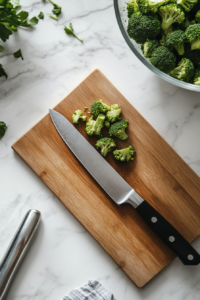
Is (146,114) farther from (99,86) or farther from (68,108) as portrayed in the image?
(68,108)

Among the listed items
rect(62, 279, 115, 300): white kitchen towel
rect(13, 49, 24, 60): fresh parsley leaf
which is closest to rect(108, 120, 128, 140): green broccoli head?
rect(13, 49, 24, 60): fresh parsley leaf

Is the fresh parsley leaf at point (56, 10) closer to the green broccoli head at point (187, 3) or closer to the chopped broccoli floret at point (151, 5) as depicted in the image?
the chopped broccoli floret at point (151, 5)

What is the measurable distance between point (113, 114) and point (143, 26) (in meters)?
0.44

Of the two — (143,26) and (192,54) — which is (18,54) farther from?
(192,54)

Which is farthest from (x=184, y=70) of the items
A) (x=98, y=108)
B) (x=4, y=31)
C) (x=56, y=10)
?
(x=4, y=31)

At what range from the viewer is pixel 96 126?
1.38m

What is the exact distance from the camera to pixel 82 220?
1.39 metres

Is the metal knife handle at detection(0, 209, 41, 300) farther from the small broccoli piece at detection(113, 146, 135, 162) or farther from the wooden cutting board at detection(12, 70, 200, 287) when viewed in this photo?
the small broccoli piece at detection(113, 146, 135, 162)

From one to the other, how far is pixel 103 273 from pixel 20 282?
455 mm

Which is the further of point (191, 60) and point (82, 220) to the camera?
point (82, 220)

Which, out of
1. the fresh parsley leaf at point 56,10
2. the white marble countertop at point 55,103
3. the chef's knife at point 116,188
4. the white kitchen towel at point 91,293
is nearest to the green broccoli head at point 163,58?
the white marble countertop at point 55,103

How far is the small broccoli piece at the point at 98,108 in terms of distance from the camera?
1371 mm

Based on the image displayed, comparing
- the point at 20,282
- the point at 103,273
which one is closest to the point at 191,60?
the point at 103,273

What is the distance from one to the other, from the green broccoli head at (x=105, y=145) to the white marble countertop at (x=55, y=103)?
269 mm
